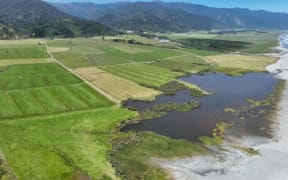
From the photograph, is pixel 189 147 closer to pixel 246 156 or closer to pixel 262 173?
pixel 246 156

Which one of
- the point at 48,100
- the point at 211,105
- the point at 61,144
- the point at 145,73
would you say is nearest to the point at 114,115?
the point at 48,100

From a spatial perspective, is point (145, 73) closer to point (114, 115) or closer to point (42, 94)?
point (42, 94)

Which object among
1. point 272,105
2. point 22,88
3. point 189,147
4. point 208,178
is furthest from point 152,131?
point 22,88

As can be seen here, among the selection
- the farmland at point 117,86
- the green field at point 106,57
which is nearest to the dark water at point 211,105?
the farmland at point 117,86

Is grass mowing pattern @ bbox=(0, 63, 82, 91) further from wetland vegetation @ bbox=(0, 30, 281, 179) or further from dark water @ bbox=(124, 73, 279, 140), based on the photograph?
dark water @ bbox=(124, 73, 279, 140)

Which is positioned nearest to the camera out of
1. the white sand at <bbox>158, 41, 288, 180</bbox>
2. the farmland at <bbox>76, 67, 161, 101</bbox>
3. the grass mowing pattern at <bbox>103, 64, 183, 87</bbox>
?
the white sand at <bbox>158, 41, 288, 180</bbox>

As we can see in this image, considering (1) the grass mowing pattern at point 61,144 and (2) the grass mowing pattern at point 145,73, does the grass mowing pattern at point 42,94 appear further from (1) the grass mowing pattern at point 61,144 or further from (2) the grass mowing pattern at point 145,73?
(2) the grass mowing pattern at point 145,73

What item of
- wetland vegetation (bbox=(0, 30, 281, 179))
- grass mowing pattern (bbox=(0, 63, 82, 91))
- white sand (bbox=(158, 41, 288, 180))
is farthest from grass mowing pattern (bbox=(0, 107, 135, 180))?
grass mowing pattern (bbox=(0, 63, 82, 91))
